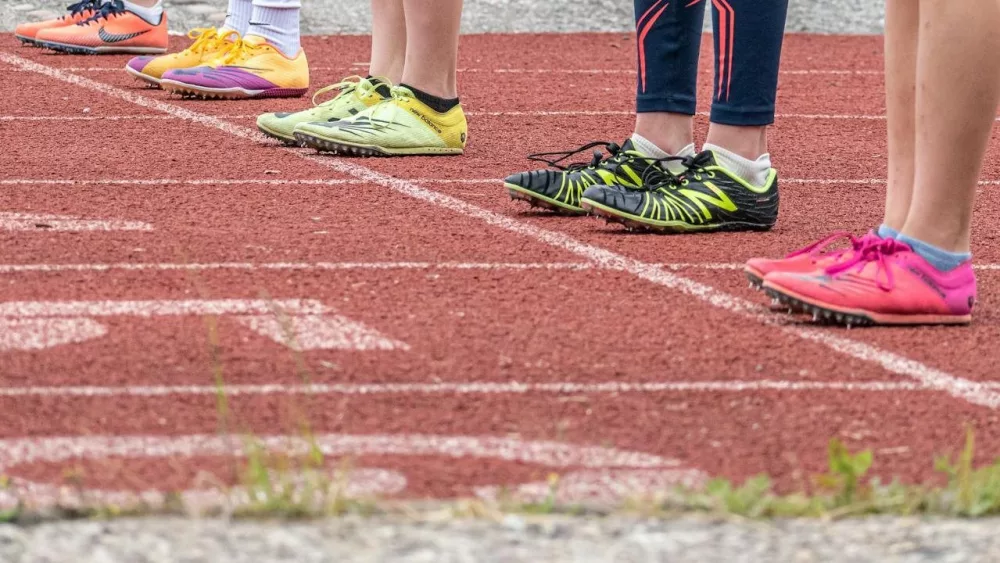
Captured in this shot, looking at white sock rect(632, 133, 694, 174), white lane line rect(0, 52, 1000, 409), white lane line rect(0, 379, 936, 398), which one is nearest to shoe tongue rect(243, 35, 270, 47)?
white lane line rect(0, 52, 1000, 409)

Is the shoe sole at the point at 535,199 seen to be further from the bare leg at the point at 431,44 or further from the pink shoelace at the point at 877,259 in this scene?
the pink shoelace at the point at 877,259

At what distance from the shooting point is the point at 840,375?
9.91 feet

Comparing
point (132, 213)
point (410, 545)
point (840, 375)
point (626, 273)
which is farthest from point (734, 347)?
point (132, 213)

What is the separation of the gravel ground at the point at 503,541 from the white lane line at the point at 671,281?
78 centimetres

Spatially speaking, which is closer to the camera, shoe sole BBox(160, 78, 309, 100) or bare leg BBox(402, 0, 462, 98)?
bare leg BBox(402, 0, 462, 98)

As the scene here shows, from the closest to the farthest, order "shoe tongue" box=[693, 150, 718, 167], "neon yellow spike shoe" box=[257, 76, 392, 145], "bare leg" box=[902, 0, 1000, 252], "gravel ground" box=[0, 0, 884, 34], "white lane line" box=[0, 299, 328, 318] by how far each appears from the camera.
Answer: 1. "bare leg" box=[902, 0, 1000, 252]
2. "white lane line" box=[0, 299, 328, 318]
3. "shoe tongue" box=[693, 150, 718, 167]
4. "neon yellow spike shoe" box=[257, 76, 392, 145]
5. "gravel ground" box=[0, 0, 884, 34]

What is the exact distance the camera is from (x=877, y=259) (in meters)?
3.43

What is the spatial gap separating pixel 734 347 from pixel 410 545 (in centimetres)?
126

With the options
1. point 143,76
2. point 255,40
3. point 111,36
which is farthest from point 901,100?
point 111,36

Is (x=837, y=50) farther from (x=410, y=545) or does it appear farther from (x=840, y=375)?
(x=410, y=545)

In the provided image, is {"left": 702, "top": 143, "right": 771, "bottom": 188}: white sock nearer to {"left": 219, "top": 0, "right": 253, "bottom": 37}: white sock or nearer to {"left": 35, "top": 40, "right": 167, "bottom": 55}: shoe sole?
{"left": 219, "top": 0, "right": 253, "bottom": 37}: white sock

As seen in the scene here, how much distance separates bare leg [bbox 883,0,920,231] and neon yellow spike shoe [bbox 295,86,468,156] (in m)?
2.27

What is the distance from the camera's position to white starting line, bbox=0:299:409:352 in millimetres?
3133

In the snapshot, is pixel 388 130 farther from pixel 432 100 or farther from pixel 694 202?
pixel 694 202
